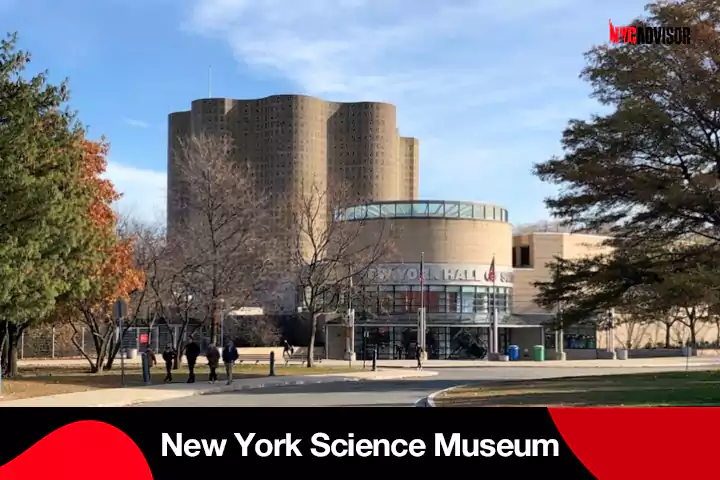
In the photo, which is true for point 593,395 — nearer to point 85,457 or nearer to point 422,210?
point 85,457

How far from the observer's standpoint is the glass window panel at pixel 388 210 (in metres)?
67.5

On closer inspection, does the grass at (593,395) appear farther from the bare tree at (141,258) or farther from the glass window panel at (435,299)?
the glass window panel at (435,299)

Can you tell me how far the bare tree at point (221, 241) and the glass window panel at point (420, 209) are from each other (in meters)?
27.8

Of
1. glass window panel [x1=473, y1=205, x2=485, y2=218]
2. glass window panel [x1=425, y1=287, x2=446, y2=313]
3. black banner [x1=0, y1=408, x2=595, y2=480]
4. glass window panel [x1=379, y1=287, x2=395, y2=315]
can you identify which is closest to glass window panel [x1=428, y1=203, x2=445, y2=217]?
glass window panel [x1=473, y1=205, x2=485, y2=218]

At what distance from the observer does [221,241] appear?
1528 inches

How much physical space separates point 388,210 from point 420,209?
2.63 metres

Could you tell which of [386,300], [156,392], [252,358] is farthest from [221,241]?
[386,300]

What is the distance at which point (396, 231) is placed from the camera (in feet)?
214

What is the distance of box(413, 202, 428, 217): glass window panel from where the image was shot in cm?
6725

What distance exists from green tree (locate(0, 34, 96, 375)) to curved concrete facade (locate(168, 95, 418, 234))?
107163 mm

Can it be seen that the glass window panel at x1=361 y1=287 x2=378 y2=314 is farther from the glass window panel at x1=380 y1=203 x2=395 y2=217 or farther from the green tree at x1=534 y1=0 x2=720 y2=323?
the green tree at x1=534 y1=0 x2=720 y2=323

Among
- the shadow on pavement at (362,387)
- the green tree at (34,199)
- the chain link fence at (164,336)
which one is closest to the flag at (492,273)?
the chain link fence at (164,336)

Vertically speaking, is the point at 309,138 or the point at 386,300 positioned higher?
the point at 309,138

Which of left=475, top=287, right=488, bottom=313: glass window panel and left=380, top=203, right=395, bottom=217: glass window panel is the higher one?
left=380, top=203, right=395, bottom=217: glass window panel
